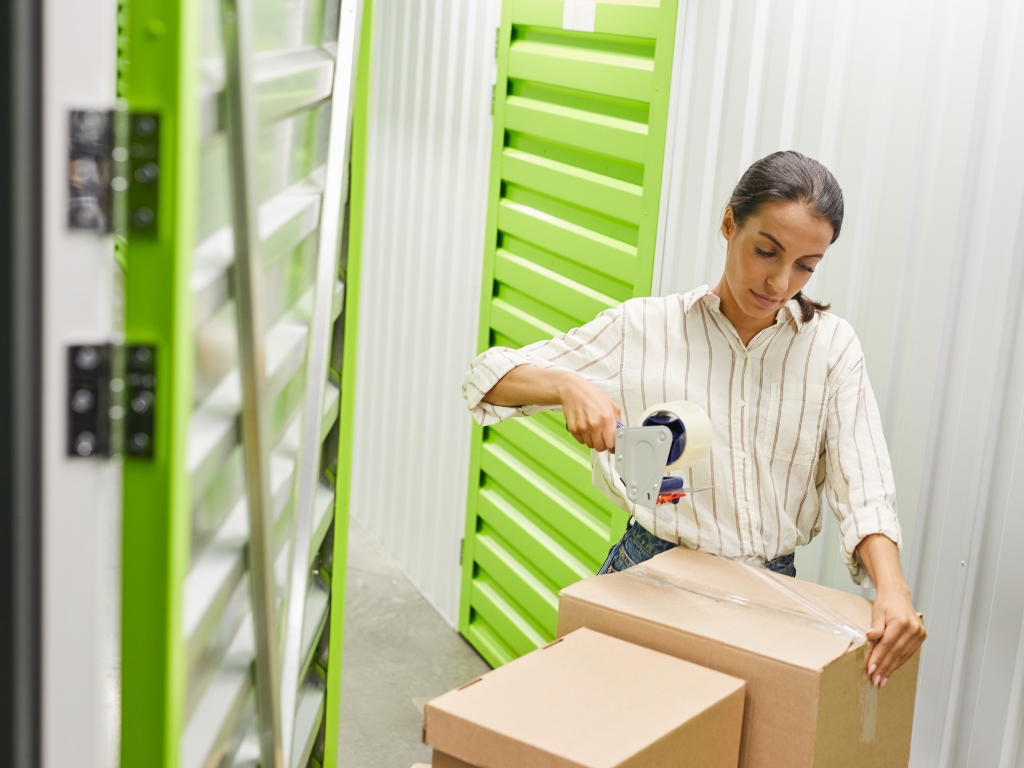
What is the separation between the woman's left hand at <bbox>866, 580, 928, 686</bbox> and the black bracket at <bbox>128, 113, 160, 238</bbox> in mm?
1371

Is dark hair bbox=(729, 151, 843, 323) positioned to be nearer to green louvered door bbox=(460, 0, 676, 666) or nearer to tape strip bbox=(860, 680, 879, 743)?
tape strip bbox=(860, 680, 879, 743)

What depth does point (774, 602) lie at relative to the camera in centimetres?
191

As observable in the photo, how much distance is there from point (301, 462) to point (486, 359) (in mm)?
638

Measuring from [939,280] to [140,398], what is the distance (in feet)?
5.92

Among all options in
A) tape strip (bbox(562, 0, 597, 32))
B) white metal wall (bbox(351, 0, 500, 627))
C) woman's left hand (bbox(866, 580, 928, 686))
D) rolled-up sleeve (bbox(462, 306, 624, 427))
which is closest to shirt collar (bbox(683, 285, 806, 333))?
rolled-up sleeve (bbox(462, 306, 624, 427))

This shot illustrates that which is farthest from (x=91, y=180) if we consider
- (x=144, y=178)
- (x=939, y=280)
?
(x=939, y=280)

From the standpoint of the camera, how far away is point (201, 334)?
1.16 metres

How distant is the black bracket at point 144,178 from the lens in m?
1.03

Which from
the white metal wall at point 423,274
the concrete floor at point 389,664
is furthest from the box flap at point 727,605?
the white metal wall at point 423,274

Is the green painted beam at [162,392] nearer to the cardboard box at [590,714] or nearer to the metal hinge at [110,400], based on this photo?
the metal hinge at [110,400]

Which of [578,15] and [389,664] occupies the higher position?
[578,15]

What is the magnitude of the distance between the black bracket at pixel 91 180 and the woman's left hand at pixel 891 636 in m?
1.41

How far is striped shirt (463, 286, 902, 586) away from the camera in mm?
2129

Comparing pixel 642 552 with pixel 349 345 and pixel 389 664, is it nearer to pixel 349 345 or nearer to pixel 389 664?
pixel 349 345
